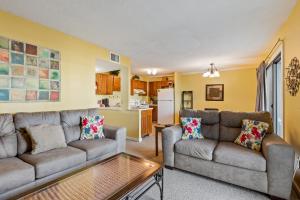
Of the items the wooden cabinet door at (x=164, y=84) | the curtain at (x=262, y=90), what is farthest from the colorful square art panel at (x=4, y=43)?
the wooden cabinet door at (x=164, y=84)

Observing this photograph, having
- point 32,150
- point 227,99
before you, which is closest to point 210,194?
point 32,150

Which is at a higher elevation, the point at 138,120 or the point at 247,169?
the point at 138,120

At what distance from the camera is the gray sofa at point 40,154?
62.7 inches

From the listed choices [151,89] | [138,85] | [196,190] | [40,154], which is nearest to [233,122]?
[196,190]

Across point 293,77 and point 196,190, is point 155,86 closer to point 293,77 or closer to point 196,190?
point 293,77

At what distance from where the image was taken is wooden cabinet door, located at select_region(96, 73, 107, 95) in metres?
5.76

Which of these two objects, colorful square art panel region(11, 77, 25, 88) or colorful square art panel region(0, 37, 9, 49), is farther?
colorful square art panel region(11, 77, 25, 88)

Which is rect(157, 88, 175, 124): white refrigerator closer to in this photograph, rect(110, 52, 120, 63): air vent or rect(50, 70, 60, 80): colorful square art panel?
rect(110, 52, 120, 63): air vent

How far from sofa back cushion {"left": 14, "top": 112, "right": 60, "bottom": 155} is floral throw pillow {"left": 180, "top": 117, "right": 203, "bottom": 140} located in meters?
2.16

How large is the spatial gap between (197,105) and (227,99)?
3.87 ft

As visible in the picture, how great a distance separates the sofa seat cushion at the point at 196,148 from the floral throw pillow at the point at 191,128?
229 mm

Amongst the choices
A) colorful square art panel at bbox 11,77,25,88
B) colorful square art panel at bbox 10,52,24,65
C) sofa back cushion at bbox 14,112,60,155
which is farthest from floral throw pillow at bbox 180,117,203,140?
colorful square art panel at bbox 10,52,24,65

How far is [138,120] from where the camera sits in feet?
14.4

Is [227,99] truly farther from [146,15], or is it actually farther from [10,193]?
[10,193]
